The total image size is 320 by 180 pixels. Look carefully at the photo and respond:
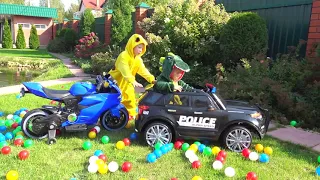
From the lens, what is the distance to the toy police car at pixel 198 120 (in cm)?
444

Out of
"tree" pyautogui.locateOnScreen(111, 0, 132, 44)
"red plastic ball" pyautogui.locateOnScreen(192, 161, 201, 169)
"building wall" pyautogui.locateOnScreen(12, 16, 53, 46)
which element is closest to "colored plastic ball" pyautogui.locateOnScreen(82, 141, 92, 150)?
"red plastic ball" pyautogui.locateOnScreen(192, 161, 201, 169)

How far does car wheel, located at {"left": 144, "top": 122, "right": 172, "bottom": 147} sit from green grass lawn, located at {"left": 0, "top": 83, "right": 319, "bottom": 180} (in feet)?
0.46

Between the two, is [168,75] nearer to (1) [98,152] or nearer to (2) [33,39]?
(1) [98,152]

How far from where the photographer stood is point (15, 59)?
1830 cm

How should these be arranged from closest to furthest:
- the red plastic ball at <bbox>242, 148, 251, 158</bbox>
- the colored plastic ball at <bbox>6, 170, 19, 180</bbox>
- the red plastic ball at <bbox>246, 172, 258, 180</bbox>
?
1. the colored plastic ball at <bbox>6, 170, 19, 180</bbox>
2. the red plastic ball at <bbox>246, 172, 258, 180</bbox>
3. the red plastic ball at <bbox>242, 148, 251, 158</bbox>

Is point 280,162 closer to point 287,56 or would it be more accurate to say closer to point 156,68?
point 287,56

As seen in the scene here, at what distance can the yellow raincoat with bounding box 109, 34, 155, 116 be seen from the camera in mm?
5391

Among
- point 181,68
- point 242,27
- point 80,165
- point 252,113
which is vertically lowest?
point 80,165

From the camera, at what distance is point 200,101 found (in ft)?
14.8

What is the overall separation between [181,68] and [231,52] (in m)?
3.62

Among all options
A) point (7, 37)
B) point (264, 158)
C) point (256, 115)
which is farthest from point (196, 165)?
point (7, 37)

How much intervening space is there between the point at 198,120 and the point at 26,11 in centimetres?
3382

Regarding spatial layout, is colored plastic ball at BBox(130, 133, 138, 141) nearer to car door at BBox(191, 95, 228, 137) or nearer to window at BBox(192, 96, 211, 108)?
car door at BBox(191, 95, 228, 137)

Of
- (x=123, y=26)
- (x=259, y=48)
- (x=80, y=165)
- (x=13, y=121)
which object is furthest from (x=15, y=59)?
(x=80, y=165)
